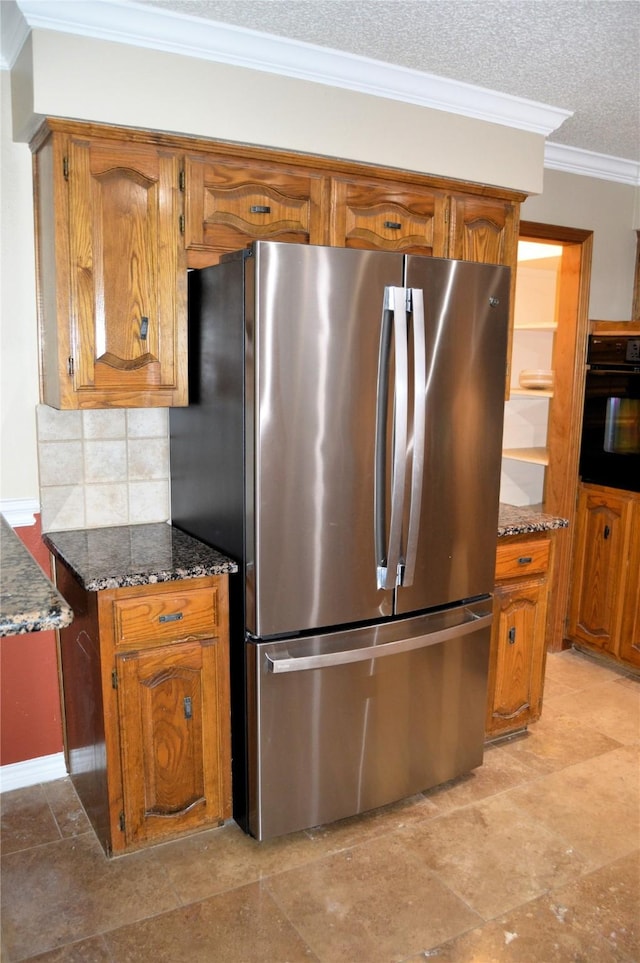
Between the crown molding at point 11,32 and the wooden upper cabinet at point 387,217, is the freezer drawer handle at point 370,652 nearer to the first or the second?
the wooden upper cabinet at point 387,217

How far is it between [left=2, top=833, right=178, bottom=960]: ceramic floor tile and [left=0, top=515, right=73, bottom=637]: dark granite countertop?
1015mm

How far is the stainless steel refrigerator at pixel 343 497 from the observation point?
2.09m

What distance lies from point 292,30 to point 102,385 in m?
1.20

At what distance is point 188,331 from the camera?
245 centimetres

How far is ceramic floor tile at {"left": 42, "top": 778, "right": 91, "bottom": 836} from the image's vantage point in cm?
239

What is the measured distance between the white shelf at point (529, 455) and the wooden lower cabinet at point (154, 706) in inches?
80.7

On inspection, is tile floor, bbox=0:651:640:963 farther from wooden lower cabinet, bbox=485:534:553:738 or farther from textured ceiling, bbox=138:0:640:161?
textured ceiling, bbox=138:0:640:161

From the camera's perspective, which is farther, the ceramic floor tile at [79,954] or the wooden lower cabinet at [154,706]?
the wooden lower cabinet at [154,706]

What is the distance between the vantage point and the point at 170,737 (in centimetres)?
223

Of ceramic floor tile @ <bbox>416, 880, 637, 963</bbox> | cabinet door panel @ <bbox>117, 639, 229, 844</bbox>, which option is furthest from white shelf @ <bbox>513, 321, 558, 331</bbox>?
ceramic floor tile @ <bbox>416, 880, 637, 963</bbox>

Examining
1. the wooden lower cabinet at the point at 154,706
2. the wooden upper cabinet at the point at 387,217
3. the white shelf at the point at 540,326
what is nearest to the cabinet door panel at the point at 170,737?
the wooden lower cabinet at the point at 154,706

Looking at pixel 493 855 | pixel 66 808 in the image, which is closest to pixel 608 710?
pixel 493 855

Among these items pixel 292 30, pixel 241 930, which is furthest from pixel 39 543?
pixel 292 30

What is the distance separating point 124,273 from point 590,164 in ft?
8.07
